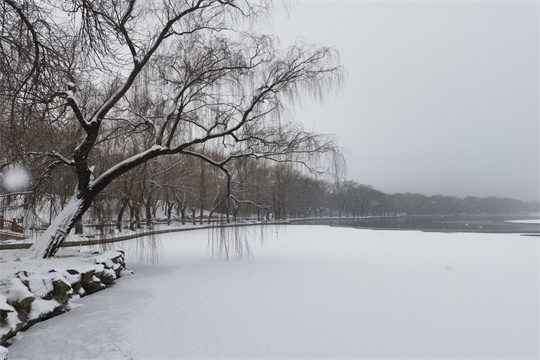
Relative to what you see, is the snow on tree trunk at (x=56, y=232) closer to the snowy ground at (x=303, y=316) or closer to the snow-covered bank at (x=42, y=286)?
the snow-covered bank at (x=42, y=286)

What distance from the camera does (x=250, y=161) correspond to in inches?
352

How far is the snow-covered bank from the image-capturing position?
404 centimetres

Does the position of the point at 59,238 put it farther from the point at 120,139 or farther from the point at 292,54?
the point at 292,54

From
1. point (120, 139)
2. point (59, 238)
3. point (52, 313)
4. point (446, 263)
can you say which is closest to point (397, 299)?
point (446, 263)

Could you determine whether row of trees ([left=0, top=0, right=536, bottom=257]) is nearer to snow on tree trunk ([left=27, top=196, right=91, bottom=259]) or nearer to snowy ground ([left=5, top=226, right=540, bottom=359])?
snow on tree trunk ([left=27, top=196, right=91, bottom=259])

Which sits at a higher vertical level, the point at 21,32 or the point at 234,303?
the point at 21,32

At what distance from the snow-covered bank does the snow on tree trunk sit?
497mm

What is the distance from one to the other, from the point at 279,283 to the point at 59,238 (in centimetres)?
452

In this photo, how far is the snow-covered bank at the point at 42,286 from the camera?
159 inches

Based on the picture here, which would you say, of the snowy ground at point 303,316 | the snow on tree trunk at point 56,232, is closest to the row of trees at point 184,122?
the snow on tree trunk at point 56,232

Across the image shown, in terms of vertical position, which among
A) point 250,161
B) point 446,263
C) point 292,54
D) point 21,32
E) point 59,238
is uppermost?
point 292,54

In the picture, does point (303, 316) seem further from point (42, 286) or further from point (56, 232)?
point (56, 232)

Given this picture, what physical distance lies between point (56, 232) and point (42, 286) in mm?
2279

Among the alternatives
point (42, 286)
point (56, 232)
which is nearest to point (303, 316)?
point (42, 286)
